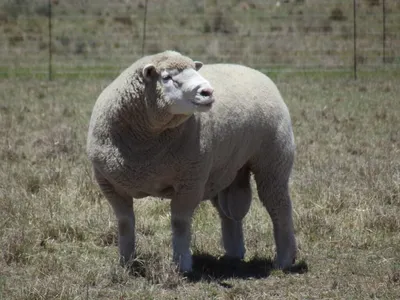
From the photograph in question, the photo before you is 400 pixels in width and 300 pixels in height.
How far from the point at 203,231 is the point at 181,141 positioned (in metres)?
1.65

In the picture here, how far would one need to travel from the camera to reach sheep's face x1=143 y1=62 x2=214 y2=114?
5.26 m

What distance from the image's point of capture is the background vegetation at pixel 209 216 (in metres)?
5.49

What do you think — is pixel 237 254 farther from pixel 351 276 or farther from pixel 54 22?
pixel 54 22

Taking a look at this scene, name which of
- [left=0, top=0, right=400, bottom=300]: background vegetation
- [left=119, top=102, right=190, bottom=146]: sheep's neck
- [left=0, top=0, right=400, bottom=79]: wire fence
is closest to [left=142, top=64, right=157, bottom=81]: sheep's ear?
[left=119, top=102, right=190, bottom=146]: sheep's neck

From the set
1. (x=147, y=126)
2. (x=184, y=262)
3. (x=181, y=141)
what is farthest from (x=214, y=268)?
(x=147, y=126)

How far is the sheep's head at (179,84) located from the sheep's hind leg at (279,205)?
3.98 feet

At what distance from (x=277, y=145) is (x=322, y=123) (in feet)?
Answer: 18.1

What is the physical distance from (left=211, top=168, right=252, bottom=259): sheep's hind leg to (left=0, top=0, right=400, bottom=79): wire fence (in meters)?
10.7

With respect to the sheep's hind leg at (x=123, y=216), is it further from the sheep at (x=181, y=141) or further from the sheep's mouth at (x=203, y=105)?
the sheep's mouth at (x=203, y=105)

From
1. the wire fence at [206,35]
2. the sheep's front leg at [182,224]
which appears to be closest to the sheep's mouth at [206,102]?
the sheep's front leg at [182,224]

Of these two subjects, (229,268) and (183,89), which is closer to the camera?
(183,89)

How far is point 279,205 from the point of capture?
20.9ft

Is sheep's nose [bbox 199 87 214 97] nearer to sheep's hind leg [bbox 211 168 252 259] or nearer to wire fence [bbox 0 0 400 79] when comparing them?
sheep's hind leg [bbox 211 168 252 259]

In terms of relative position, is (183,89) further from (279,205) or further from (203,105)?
(279,205)
